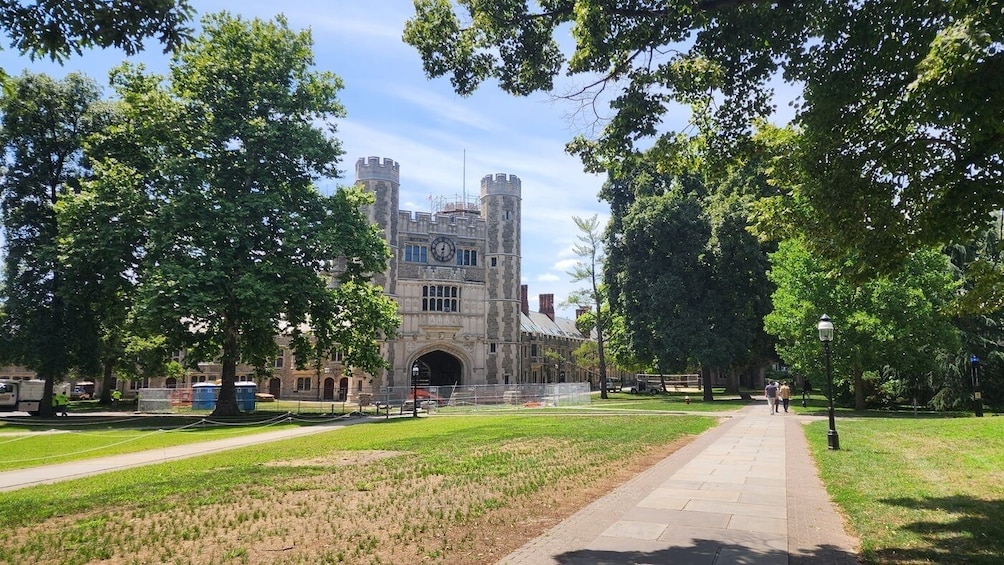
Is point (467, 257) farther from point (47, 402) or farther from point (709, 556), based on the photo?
point (709, 556)

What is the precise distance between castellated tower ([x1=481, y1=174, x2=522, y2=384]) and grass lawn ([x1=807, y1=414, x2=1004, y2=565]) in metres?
37.0

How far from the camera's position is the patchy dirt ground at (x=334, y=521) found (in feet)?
21.1

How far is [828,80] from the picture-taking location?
331 inches

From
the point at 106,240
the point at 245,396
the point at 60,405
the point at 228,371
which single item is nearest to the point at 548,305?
the point at 245,396

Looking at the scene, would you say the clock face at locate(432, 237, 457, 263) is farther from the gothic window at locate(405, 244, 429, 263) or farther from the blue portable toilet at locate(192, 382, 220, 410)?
the blue portable toilet at locate(192, 382, 220, 410)

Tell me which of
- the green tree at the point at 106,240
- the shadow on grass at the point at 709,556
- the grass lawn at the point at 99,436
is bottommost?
the grass lawn at the point at 99,436

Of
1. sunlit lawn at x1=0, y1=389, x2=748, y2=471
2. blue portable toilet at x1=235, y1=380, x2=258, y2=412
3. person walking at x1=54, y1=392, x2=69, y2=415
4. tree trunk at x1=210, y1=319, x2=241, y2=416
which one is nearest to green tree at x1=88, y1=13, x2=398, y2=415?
tree trunk at x1=210, y1=319, x2=241, y2=416

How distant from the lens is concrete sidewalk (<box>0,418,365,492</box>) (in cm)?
1209

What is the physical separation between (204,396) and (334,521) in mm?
40500

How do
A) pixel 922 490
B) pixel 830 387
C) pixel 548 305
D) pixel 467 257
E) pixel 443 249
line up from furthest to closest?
pixel 548 305
pixel 467 257
pixel 443 249
pixel 830 387
pixel 922 490

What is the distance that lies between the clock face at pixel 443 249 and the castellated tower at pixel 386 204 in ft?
11.7

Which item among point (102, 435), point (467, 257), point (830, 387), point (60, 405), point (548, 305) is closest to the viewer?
point (830, 387)

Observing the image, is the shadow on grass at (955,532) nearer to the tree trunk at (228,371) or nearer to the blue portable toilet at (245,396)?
the tree trunk at (228,371)

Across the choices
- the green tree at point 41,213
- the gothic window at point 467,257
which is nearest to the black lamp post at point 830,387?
the green tree at point 41,213
